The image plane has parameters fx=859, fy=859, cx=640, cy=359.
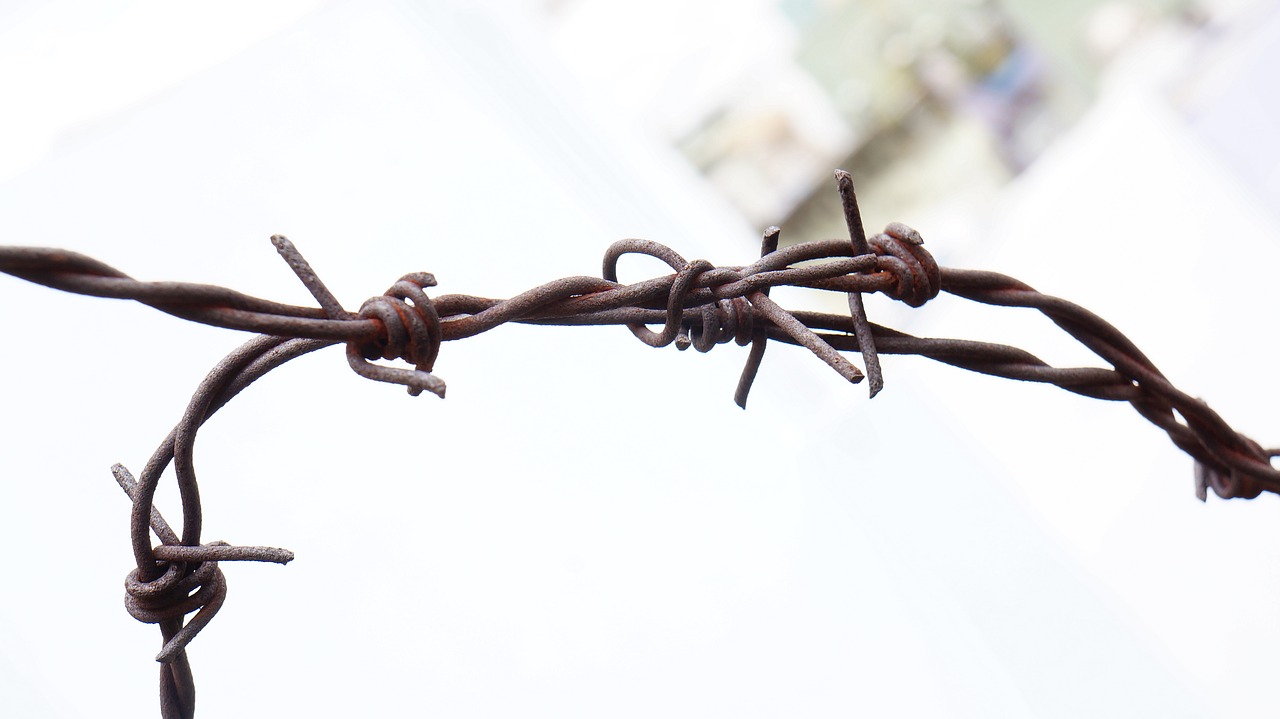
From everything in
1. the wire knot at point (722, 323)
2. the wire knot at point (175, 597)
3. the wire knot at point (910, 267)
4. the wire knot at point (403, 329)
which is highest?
the wire knot at point (403, 329)

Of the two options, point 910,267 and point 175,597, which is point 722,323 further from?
point 175,597

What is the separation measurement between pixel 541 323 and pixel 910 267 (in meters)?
0.13

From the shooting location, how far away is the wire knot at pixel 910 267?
0.29m

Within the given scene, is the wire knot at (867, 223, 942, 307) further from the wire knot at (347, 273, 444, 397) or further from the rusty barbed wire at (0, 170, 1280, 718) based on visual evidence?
the wire knot at (347, 273, 444, 397)

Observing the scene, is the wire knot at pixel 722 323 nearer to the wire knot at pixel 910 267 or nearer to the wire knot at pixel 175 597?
the wire knot at pixel 910 267

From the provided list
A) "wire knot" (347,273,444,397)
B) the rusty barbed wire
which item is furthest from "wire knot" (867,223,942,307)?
"wire knot" (347,273,444,397)

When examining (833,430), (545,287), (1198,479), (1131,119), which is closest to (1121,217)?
(1131,119)

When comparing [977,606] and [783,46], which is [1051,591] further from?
[783,46]

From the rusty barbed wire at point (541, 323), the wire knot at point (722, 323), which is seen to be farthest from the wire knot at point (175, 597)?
the wire knot at point (722, 323)

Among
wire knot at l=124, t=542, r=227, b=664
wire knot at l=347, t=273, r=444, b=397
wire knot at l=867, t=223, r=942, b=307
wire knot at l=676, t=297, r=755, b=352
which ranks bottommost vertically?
wire knot at l=867, t=223, r=942, b=307

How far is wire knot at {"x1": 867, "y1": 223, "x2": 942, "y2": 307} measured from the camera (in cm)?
29

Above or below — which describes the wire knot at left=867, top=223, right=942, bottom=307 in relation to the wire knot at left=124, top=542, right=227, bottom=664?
below

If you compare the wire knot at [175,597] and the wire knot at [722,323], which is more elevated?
the wire knot at [175,597]

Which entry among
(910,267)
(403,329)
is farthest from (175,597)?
(910,267)
